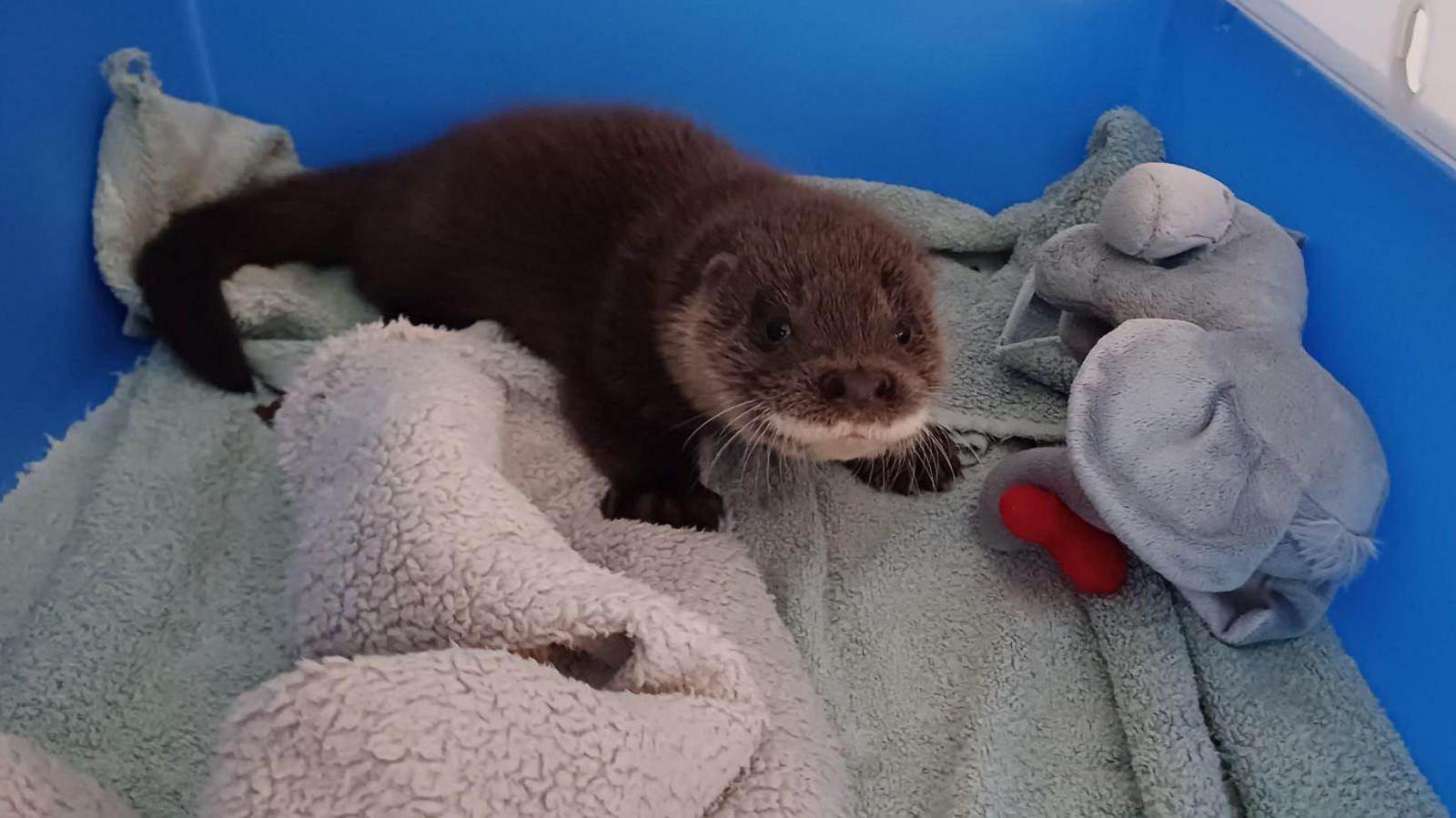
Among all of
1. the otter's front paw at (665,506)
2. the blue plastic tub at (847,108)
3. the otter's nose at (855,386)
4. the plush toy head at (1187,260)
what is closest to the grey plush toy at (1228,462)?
the plush toy head at (1187,260)

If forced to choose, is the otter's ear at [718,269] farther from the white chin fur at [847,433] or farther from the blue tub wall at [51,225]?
the blue tub wall at [51,225]

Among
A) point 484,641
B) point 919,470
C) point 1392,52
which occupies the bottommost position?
point 919,470

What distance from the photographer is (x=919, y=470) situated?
1.45 meters

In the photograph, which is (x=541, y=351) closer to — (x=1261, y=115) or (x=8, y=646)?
(x=8, y=646)

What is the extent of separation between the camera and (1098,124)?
1.80 metres

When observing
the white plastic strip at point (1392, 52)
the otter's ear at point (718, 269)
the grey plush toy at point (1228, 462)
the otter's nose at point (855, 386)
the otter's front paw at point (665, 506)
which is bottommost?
the otter's front paw at point (665, 506)

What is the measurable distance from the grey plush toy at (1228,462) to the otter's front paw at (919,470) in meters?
0.18

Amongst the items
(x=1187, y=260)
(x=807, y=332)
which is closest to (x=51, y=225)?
(x=807, y=332)

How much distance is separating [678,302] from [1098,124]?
0.95 m

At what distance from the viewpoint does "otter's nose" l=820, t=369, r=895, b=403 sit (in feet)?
3.55

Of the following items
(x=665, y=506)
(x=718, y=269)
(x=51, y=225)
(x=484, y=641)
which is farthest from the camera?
(x=51, y=225)

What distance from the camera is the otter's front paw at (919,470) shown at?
1.43m

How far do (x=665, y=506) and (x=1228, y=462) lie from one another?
61cm

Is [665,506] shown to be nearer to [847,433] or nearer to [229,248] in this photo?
[847,433]
